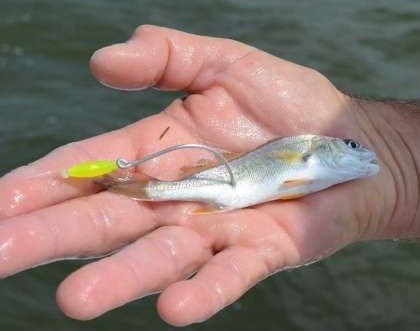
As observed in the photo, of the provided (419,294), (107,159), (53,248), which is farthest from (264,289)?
(53,248)

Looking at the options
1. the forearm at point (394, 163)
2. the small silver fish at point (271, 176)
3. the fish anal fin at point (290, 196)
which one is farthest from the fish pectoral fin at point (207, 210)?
the forearm at point (394, 163)

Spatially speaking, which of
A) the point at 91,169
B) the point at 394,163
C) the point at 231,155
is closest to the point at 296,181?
the point at 231,155

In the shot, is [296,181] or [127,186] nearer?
[127,186]

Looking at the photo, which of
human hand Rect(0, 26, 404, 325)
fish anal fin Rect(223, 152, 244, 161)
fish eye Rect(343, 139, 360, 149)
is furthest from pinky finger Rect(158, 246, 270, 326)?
fish eye Rect(343, 139, 360, 149)

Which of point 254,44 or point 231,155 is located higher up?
point 231,155

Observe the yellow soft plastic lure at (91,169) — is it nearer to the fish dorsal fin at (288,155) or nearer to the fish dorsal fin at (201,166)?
the fish dorsal fin at (201,166)

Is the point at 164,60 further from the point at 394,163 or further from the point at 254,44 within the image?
the point at 254,44

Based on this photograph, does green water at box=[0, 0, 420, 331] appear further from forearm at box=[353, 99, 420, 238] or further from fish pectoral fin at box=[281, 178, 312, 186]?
fish pectoral fin at box=[281, 178, 312, 186]
